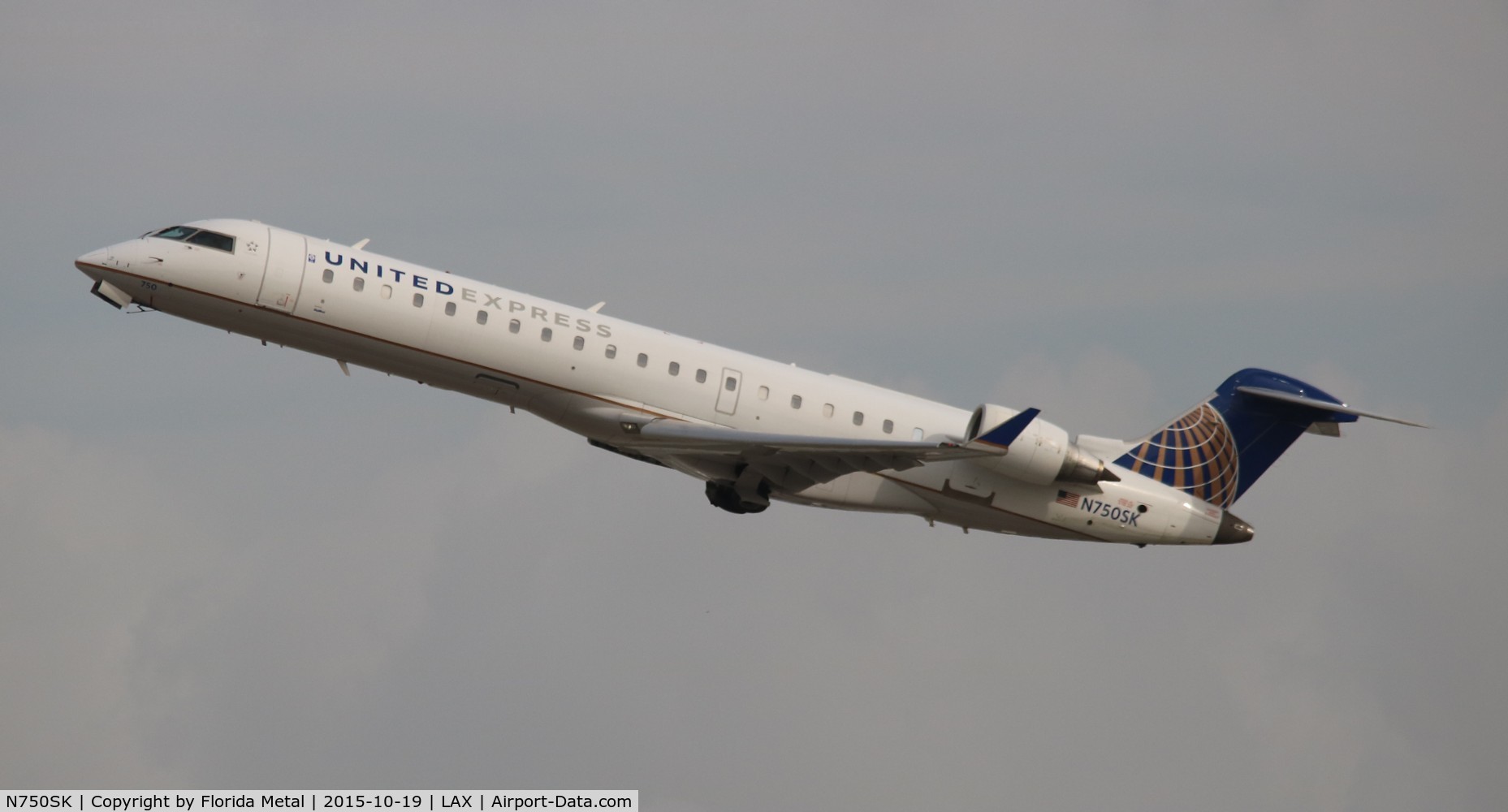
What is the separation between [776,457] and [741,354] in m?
2.49

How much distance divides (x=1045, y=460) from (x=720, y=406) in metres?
6.30

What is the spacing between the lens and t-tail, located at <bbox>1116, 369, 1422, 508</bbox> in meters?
35.6

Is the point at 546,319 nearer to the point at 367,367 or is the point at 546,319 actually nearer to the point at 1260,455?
the point at 367,367

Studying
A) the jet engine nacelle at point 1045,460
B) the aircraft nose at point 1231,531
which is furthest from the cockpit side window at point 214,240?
the aircraft nose at point 1231,531

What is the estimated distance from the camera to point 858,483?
3353 centimetres

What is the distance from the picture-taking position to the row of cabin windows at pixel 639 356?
30203 mm

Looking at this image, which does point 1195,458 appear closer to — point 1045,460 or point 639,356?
point 1045,460

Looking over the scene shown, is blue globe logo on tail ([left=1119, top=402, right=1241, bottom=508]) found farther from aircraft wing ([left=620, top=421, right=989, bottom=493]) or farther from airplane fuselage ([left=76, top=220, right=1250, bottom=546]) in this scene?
aircraft wing ([left=620, top=421, right=989, bottom=493])

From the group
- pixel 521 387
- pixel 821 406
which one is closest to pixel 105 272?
pixel 521 387

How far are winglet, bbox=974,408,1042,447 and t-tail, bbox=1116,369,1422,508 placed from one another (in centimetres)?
662

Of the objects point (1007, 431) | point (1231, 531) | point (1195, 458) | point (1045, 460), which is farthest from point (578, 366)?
point (1231, 531)

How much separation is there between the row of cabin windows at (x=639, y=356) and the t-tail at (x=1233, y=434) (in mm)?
6037

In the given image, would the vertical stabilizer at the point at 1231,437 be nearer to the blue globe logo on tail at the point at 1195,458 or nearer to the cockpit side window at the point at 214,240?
the blue globe logo on tail at the point at 1195,458

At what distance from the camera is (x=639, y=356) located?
104 ft
